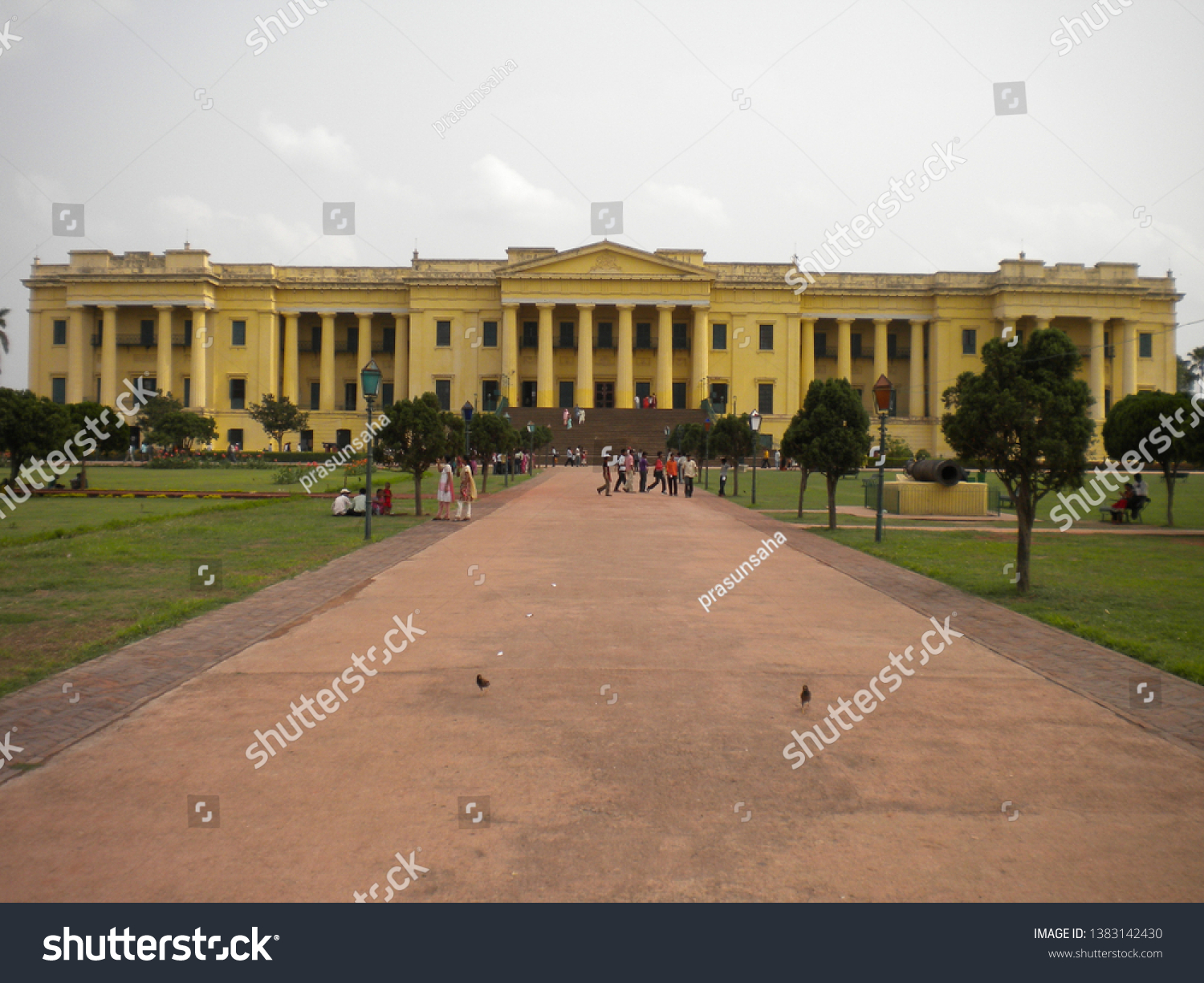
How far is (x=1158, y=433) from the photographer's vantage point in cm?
2175

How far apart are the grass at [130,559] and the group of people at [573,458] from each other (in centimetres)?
3127

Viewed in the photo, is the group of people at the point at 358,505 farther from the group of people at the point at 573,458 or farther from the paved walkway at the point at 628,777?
Result: the group of people at the point at 573,458

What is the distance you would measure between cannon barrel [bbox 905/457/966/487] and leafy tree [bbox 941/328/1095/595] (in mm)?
13166

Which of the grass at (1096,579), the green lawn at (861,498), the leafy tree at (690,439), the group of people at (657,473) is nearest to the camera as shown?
the grass at (1096,579)

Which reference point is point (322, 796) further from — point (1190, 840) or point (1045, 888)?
point (1190, 840)

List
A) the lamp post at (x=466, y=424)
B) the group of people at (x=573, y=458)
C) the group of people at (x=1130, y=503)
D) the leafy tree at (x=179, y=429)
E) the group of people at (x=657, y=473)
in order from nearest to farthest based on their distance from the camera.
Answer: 1. the group of people at (x=1130, y=503)
2. the lamp post at (x=466, y=424)
3. the group of people at (x=657, y=473)
4. the leafy tree at (x=179, y=429)
5. the group of people at (x=573, y=458)

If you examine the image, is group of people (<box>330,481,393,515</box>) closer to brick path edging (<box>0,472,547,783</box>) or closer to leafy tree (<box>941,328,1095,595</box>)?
brick path edging (<box>0,472,547,783</box>)

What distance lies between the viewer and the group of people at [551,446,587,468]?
58031 mm

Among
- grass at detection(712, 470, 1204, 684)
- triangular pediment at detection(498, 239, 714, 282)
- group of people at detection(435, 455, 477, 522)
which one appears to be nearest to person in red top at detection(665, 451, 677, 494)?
grass at detection(712, 470, 1204, 684)

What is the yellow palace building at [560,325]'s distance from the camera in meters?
71.3

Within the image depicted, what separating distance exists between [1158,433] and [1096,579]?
39.2ft

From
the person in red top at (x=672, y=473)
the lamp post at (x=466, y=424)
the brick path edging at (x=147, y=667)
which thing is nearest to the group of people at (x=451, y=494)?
the lamp post at (x=466, y=424)

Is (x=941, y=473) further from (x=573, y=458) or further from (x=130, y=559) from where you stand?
(x=573, y=458)

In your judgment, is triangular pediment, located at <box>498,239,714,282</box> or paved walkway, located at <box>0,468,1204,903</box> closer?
paved walkway, located at <box>0,468,1204,903</box>
